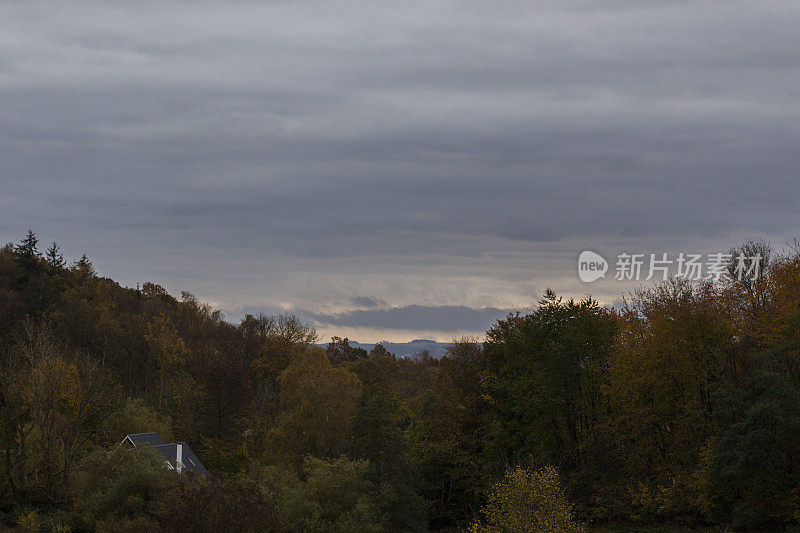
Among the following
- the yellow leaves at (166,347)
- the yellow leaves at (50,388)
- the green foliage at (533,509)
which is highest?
the yellow leaves at (166,347)

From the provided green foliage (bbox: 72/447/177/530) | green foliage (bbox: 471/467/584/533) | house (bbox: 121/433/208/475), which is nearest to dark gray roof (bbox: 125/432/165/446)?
house (bbox: 121/433/208/475)

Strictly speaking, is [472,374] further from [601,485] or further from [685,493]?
[685,493]

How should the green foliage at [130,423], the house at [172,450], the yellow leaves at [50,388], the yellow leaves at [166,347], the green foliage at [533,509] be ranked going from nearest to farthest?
the green foliage at [533,509] < the yellow leaves at [50,388] < the house at [172,450] < the green foliage at [130,423] < the yellow leaves at [166,347]

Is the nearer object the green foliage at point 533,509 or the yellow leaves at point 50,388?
the green foliage at point 533,509

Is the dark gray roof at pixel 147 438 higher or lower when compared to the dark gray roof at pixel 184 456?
higher

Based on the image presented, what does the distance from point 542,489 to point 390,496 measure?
1367cm

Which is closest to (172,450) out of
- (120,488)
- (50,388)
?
(50,388)

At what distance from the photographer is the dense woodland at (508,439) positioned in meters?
36.6

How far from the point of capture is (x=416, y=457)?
5144 cm

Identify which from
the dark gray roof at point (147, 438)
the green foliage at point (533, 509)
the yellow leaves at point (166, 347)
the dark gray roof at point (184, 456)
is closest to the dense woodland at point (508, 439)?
the green foliage at point (533, 509)

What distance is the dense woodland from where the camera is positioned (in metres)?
36.6

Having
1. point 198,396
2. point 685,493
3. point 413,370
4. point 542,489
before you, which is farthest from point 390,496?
point 413,370

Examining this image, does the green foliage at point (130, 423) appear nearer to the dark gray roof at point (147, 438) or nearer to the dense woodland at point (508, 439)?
the dense woodland at point (508, 439)

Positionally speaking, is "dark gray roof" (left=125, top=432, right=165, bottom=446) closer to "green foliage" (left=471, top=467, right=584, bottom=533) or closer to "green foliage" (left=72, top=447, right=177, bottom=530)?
"green foliage" (left=72, top=447, right=177, bottom=530)
